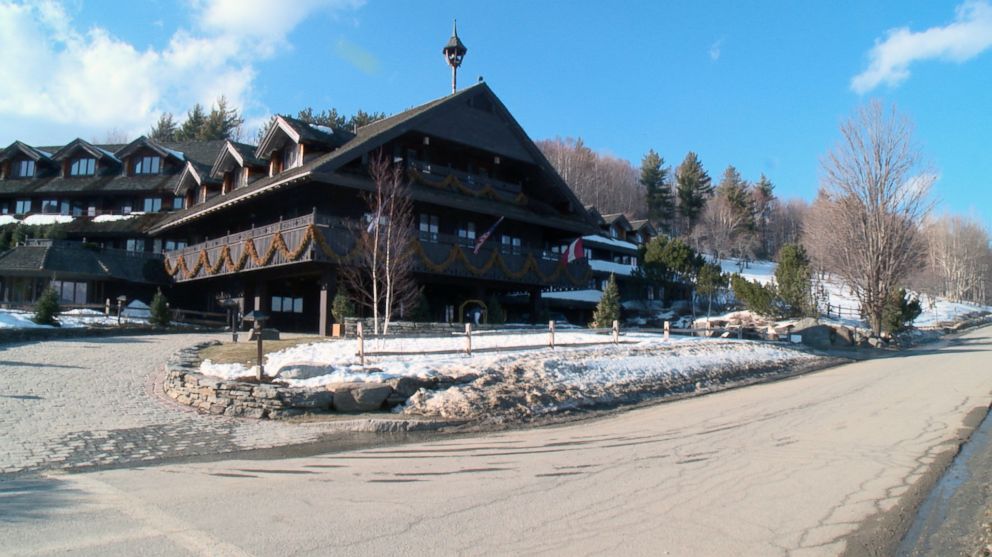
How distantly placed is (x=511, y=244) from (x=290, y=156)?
491 inches

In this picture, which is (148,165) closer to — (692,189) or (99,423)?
(99,423)

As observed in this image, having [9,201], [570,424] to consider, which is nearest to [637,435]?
[570,424]

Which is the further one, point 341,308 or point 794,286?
point 794,286

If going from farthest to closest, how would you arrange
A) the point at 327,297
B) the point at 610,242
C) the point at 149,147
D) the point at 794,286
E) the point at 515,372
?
the point at 610,242, the point at 149,147, the point at 794,286, the point at 327,297, the point at 515,372

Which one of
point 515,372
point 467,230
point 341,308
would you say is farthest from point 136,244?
point 515,372

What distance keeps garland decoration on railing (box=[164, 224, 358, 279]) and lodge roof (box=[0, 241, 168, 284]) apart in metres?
1.73

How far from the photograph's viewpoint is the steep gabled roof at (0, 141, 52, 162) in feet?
167

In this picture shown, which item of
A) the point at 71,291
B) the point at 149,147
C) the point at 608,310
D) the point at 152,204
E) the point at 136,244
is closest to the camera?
the point at 608,310

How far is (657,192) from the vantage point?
96.4m

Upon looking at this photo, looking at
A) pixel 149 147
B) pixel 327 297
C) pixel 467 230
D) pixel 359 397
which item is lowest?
pixel 359 397

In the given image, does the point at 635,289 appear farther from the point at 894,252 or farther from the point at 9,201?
the point at 9,201

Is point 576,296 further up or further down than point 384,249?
further down

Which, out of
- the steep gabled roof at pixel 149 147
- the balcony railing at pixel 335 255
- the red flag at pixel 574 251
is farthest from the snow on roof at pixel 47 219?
the red flag at pixel 574 251

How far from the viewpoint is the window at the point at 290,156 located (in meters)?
33.7
